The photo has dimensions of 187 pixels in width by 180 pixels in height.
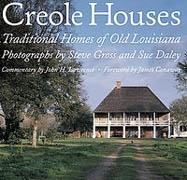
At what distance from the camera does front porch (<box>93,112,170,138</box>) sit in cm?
10512

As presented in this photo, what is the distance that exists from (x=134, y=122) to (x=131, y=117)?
217 centimetres

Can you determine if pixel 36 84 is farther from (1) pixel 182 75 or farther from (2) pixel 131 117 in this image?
(2) pixel 131 117

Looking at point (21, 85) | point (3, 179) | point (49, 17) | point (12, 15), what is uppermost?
point (49, 17)

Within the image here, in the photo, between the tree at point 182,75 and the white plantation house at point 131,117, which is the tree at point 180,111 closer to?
the white plantation house at point 131,117

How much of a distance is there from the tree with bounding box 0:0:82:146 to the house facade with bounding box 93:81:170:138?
49929 mm

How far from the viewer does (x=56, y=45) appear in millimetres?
47688

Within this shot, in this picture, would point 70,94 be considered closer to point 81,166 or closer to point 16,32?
point 16,32

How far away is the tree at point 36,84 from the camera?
31.4 metres

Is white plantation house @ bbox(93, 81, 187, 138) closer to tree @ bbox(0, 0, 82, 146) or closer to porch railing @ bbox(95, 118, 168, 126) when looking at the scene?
porch railing @ bbox(95, 118, 168, 126)

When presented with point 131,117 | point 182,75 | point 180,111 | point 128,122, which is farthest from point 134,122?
point 182,75

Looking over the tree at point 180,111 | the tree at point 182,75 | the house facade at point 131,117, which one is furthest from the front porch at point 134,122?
the tree at point 182,75

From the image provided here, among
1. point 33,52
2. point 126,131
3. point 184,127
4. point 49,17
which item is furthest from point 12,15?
point 184,127

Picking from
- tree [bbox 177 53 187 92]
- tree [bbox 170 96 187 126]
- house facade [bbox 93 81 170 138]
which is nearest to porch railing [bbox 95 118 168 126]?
house facade [bbox 93 81 170 138]

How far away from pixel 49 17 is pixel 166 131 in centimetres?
6762
